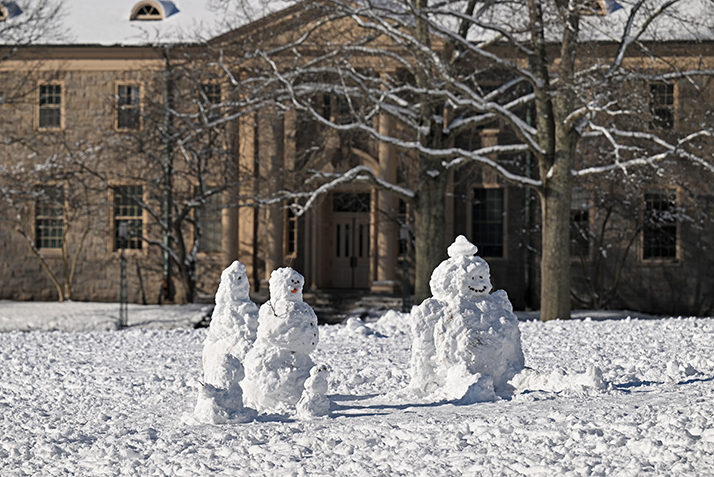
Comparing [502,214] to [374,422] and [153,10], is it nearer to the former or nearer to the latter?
[153,10]

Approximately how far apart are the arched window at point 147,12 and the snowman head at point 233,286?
19.0 metres

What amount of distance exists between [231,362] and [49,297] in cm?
1972

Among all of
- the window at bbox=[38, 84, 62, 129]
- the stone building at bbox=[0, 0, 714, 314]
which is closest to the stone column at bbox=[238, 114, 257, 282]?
the stone building at bbox=[0, 0, 714, 314]

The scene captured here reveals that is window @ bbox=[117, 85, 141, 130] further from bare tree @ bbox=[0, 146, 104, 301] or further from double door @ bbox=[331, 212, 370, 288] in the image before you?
double door @ bbox=[331, 212, 370, 288]

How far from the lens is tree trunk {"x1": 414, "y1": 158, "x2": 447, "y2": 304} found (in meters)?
16.2

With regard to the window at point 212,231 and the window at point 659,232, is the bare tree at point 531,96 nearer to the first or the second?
the window at point 659,232

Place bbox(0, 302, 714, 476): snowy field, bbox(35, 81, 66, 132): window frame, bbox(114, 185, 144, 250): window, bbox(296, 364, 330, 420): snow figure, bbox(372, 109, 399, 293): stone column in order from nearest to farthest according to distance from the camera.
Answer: bbox(0, 302, 714, 476): snowy field < bbox(296, 364, 330, 420): snow figure < bbox(372, 109, 399, 293): stone column < bbox(114, 185, 144, 250): window < bbox(35, 81, 66, 132): window frame

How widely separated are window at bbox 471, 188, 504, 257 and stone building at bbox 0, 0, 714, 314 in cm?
4

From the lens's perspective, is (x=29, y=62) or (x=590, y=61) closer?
(x=590, y=61)

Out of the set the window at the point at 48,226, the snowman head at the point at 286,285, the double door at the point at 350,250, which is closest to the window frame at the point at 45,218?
the window at the point at 48,226

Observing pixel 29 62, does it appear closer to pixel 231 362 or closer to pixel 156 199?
pixel 156 199

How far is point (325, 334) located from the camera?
39.9 ft

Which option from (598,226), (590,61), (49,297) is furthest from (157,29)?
(598,226)

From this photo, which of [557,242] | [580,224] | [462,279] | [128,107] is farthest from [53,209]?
[462,279]
